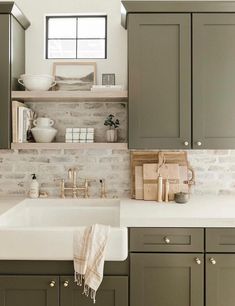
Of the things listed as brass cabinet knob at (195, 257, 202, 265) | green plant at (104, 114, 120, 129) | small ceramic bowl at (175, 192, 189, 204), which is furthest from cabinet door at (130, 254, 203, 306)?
green plant at (104, 114, 120, 129)

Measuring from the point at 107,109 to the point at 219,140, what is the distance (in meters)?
0.95

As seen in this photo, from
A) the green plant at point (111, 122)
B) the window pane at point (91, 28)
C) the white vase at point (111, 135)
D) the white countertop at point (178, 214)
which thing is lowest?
the white countertop at point (178, 214)

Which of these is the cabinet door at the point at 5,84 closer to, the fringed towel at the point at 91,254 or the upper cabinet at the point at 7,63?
the upper cabinet at the point at 7,63

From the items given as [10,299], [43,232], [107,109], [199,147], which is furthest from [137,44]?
[10,299]

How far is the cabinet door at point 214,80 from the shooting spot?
2369 mm

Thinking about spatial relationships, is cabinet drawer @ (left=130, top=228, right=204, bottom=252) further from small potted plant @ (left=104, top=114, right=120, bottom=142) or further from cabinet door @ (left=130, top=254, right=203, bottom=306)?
small potted plant @ (left=104, top=114, right=120, bottom=142)

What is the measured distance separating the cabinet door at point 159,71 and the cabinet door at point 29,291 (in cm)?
117

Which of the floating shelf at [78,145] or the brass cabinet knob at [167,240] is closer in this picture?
the brass cabinet knob at [167,240]

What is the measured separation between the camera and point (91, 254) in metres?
1.90

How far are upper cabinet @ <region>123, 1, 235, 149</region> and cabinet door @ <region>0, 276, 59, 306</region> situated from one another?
43.9 inches

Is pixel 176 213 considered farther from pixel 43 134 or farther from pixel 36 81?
pixel 36 81

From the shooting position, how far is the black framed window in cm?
282

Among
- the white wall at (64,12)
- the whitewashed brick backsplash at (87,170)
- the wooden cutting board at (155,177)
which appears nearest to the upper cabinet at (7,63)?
→ the white wall at (64,12)

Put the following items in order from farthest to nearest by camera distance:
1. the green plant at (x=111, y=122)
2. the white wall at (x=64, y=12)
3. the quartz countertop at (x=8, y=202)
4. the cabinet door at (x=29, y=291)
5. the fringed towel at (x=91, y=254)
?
1. the white wall at (x=64, y=12)
2. the green plant at (x=111, y=122)
3. the quartz countertop at (x=8, y=202)
4. the cabinet door at (x=29, y=291)
5. the fringed towel at (x=91, y=254)
